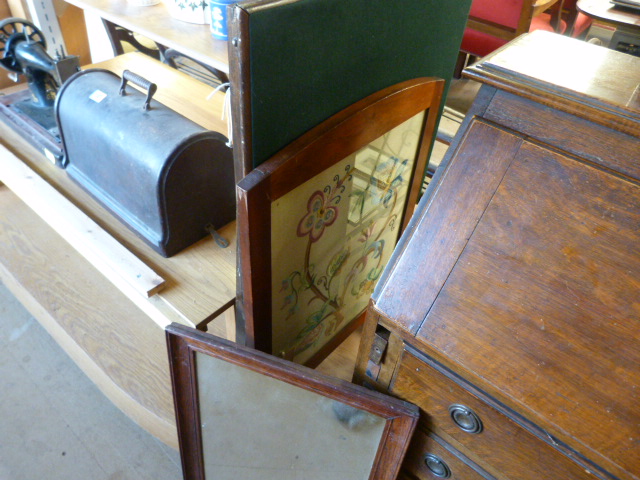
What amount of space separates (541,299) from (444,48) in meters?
0.64

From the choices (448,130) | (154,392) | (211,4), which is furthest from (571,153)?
(448,130)

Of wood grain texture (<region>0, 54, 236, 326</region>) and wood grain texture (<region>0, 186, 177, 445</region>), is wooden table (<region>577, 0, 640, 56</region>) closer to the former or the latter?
wood grain texture (<region>0, 54, 236, 326</region>)

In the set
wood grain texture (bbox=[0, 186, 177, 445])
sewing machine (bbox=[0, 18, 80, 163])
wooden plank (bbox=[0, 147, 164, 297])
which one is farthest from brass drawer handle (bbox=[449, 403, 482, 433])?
sewing machine (bbox=[0, 18, 80, 163])

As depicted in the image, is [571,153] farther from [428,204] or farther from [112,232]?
[112,232]

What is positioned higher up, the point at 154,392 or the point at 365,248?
the point at 365,248

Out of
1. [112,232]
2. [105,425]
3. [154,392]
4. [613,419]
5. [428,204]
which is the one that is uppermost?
[428,204]

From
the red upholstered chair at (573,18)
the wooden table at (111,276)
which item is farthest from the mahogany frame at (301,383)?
the red upholstered chair at (573,18)

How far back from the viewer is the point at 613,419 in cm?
54

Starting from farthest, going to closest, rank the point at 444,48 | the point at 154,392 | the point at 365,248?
the point at 154,392 < the point at 365,248 < the point at 444,48

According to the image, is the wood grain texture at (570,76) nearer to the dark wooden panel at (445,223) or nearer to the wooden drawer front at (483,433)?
the dark wooden panel at (445,223)

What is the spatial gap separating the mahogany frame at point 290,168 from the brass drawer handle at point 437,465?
355 mm

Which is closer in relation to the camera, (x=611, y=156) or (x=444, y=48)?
(x=611, y=156)

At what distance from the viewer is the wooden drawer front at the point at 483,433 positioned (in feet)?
2.05

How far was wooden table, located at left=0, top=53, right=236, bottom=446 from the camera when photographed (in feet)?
3.43
